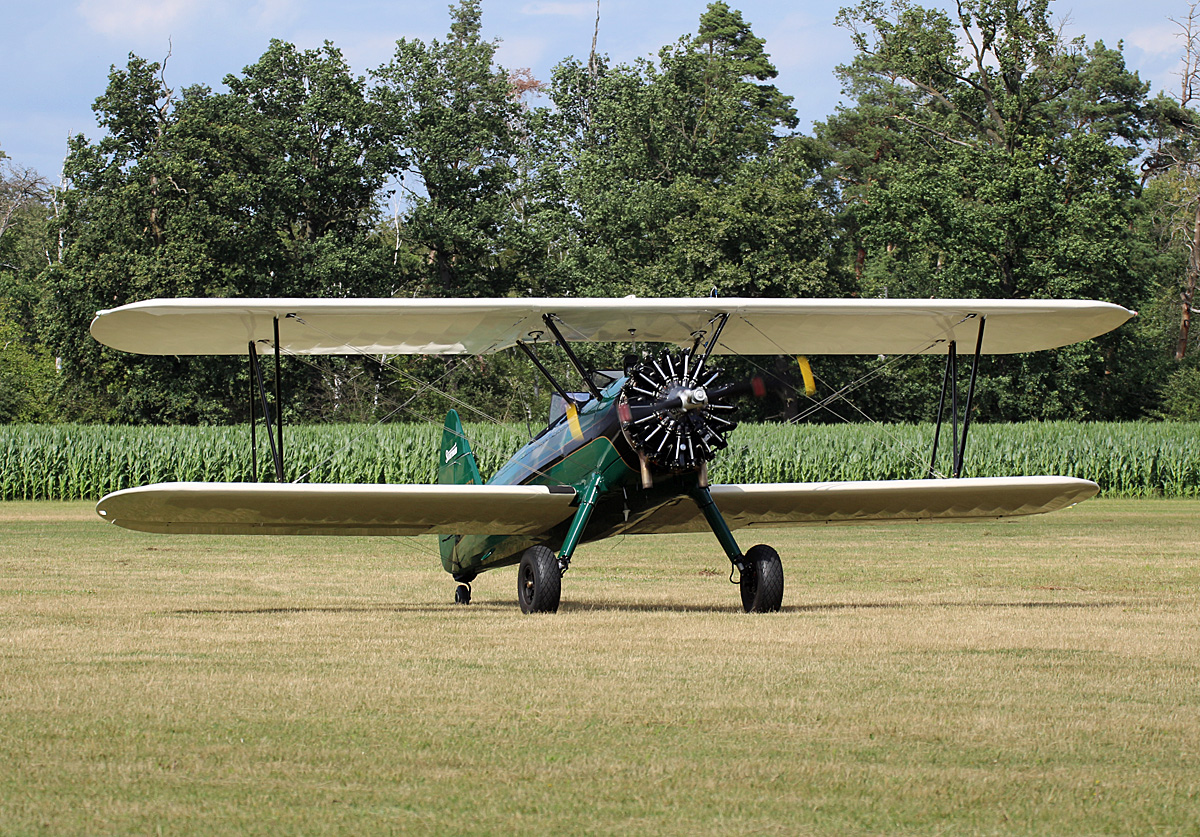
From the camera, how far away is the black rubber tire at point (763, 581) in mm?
10734

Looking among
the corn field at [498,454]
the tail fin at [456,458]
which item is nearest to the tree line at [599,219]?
the corn field at [498,454]

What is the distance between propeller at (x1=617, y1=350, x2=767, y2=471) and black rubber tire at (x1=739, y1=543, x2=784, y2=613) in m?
1.00

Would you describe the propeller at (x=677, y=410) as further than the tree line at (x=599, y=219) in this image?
No

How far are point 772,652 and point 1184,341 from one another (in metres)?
50.0

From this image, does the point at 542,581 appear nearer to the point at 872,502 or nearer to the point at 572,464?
the point at 572,464

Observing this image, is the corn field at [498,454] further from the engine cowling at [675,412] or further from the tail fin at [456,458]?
the engine cowling at [675,412]

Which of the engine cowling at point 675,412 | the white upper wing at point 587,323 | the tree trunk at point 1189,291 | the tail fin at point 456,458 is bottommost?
the tail fin at point 456,458

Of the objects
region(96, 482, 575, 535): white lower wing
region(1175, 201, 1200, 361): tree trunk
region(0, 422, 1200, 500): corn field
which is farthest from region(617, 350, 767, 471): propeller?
region(1175, 201, 1200, 361): tree trunk

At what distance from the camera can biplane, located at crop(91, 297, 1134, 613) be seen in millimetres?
10477

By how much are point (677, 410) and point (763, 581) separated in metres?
1.63

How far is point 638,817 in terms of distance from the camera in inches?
173

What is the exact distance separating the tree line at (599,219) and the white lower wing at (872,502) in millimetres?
27287

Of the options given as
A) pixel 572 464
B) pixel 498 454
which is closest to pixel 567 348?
pixel 572 464

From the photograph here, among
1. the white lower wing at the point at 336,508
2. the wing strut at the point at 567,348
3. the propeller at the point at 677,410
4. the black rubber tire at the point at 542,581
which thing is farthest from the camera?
the wing strut at the point at 567,348
